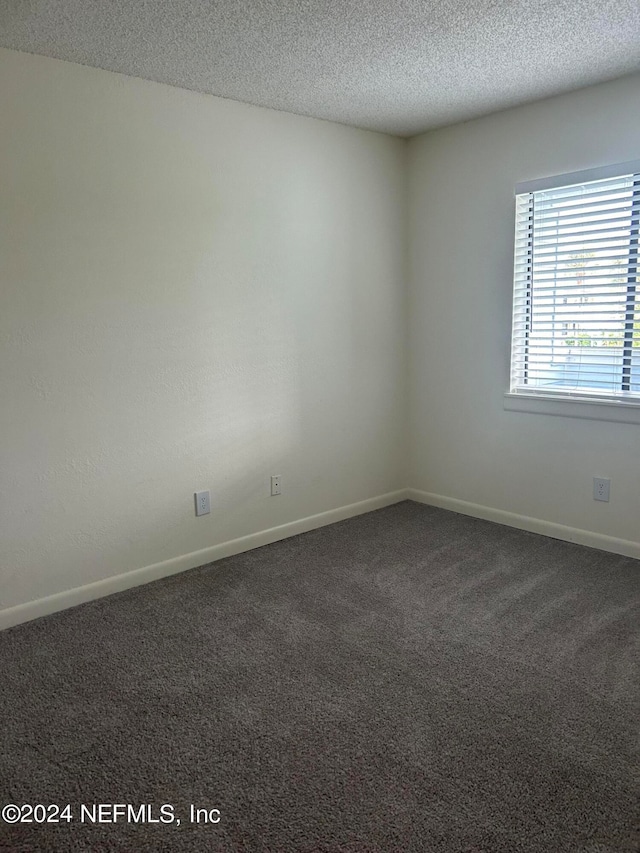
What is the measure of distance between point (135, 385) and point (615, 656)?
93.4 inches

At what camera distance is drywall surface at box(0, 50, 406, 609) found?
2.75 meters

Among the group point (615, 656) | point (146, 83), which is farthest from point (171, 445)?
point (615, 656)

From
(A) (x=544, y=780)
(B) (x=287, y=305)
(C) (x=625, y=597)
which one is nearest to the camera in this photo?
(A) (x=544, y=780)

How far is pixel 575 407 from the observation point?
11.6 ft

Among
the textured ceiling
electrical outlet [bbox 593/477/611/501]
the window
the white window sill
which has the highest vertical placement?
the textured ceiling

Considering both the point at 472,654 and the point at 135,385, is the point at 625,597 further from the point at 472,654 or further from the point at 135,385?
the point at 135,385

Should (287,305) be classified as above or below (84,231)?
below

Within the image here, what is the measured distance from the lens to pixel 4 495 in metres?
2.74

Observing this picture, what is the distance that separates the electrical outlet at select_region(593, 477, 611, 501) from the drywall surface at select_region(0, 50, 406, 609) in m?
1.41

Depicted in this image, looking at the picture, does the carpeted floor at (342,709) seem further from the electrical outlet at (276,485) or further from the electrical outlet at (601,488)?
the electrical outlet at (276,485)

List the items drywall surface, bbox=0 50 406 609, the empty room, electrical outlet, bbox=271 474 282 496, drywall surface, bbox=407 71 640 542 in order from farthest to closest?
1. electrical outlet, bbox=271 474 282 496
2. drywall surface, bbox=407 71 640 542
3. drywall surface, bbox=0 50 406 609
4. the empty room

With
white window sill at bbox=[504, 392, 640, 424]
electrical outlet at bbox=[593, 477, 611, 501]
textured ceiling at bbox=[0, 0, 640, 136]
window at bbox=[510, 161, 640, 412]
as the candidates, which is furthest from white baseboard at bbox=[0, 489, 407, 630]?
textured ceiling at bbox=[0, 0, 640, 136]

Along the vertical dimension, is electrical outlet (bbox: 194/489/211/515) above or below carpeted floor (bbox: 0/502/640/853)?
above

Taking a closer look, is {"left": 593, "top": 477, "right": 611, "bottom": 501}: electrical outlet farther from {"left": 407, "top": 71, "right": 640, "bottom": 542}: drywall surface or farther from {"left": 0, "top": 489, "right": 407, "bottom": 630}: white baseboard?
{"left": 0, "top": 489, "right": 407, "bottom": 630}: white baseboard
